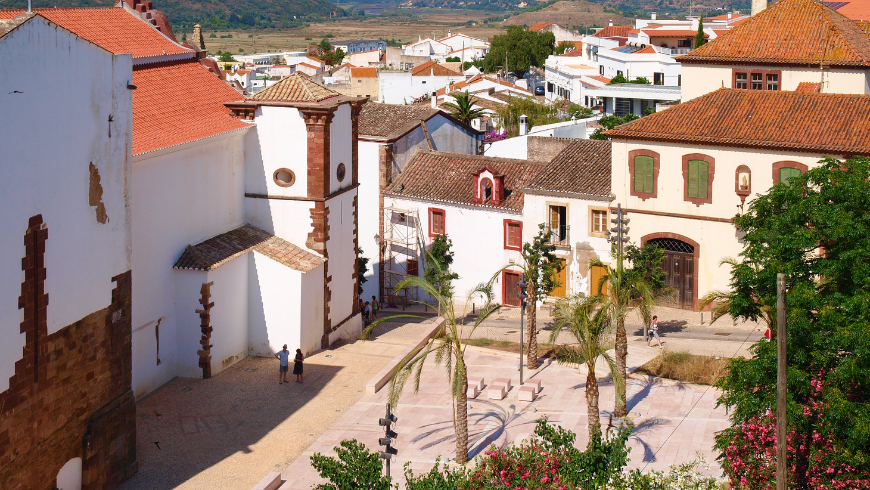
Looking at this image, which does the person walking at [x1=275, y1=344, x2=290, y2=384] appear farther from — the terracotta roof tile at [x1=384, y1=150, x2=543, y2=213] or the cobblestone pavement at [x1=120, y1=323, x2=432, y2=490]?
the terracotta roof tile at [x1=384, y1=150, x2=543, y2=213]

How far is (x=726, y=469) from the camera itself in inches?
875

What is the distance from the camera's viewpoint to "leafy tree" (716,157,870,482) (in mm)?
20969

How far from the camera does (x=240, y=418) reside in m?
28.5

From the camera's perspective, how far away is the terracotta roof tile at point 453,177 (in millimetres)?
46094

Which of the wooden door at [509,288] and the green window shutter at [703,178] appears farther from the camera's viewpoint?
the wooden door at [509,288]

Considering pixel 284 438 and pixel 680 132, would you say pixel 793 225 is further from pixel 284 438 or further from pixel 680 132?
pixel 680 132

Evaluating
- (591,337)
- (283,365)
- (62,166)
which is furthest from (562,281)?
(62,166)

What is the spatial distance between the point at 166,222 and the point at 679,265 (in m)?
20.7

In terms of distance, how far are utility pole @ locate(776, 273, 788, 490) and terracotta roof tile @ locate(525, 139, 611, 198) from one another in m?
23.2

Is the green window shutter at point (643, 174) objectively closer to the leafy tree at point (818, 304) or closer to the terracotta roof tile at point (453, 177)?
the terracotta roof tile at point (453, 177)

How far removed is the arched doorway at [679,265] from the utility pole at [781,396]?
836 inches

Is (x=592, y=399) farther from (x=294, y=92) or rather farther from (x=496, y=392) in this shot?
(x=294, y=92)

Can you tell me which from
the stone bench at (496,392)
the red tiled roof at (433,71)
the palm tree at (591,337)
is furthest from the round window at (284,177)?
the red tiled roof at (433,71)

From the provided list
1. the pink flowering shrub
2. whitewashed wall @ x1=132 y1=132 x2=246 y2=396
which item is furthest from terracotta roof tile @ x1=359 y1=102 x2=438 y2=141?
the pink flowering shrub
